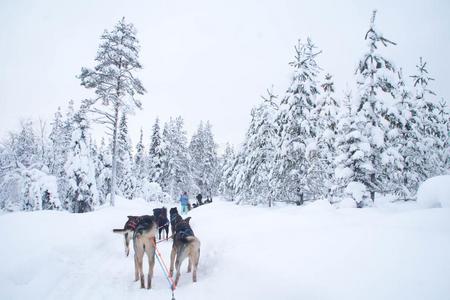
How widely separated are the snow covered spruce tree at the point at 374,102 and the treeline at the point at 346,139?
49mm

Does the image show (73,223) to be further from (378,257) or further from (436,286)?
(436,286)

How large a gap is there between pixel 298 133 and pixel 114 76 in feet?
50.8

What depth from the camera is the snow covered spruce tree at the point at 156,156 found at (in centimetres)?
4564

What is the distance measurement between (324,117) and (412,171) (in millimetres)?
8304

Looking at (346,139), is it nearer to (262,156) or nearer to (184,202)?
(262,156)

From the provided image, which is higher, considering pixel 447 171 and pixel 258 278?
pixel 447 171

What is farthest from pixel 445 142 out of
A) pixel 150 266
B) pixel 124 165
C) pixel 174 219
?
pixel 124 165

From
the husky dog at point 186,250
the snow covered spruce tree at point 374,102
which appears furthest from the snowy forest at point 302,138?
the husky dog at point 186,250

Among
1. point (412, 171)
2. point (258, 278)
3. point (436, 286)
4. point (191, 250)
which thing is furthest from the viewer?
point (412, 171)

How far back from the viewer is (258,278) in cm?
582

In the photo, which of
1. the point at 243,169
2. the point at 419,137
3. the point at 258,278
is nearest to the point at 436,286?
the point at 258,278

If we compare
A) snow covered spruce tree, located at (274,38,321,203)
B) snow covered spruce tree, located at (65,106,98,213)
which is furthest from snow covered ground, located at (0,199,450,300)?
snow covered spruce tree, located at (65,106,98,213)

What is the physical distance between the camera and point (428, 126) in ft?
82.8

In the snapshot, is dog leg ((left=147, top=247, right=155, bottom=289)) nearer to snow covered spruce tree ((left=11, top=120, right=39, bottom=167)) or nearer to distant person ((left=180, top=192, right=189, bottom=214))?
distant person ((left=180, top=192, right=189, bottom=214))
